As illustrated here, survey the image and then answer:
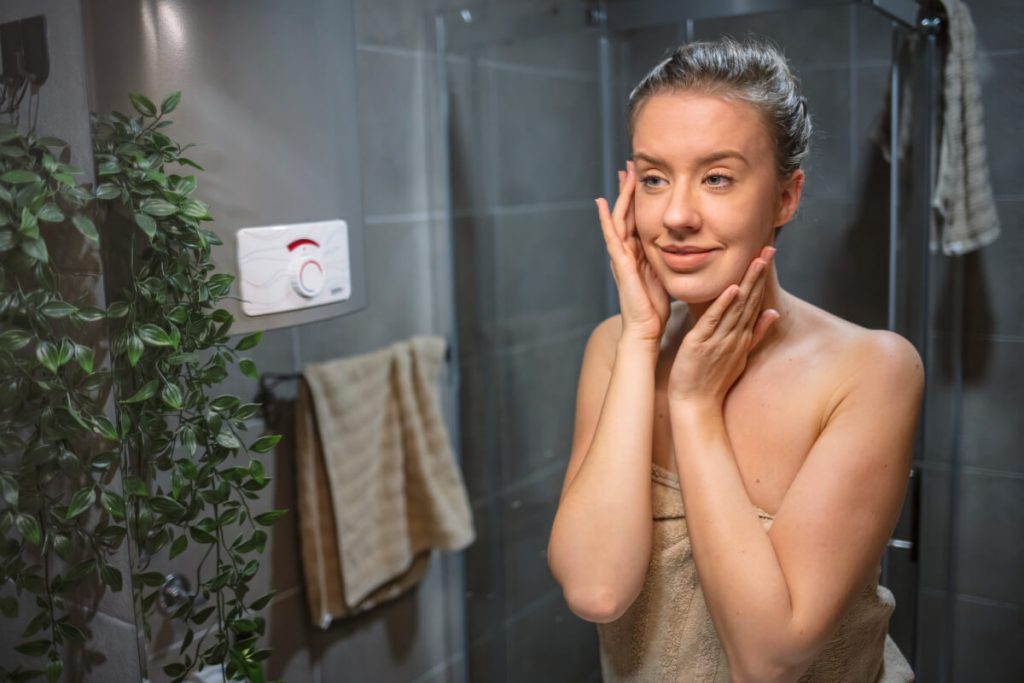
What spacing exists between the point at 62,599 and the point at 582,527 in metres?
0.65

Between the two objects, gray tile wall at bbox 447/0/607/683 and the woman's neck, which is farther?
gray tile wall at bbox 447/0/607/683

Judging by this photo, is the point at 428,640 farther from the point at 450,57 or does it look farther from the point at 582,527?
the point at 450,57

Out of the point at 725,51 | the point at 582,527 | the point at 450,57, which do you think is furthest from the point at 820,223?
the point at 450,57

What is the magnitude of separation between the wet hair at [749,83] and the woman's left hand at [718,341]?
132 mm

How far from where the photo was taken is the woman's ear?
3.62 feet

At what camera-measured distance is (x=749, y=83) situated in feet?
3.45

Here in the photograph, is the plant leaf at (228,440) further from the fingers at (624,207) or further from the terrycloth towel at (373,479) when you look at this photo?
the fingers at (624,207)

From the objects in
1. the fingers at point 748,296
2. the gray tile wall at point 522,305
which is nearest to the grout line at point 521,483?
the gray tile wall at point 522,305

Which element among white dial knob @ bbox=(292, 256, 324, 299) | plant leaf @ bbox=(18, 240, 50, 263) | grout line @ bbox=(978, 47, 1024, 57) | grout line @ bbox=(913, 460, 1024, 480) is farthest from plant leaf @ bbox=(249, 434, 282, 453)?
grout line @ bbox=(978, 47, 1024, 57)

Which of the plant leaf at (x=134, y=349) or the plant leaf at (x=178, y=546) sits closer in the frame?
the plant leaf at (x=134, y=349)

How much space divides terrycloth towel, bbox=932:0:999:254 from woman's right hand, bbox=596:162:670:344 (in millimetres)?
407

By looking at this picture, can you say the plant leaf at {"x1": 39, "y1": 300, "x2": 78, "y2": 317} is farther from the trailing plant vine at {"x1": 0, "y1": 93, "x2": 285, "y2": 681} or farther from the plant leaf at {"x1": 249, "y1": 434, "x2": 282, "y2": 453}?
the plant leaf at {"x1": 249, "y1": 434, "x2": 282, "y2": 453}

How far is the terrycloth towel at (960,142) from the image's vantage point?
1220mm

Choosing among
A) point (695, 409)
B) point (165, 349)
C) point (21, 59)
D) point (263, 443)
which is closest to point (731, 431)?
point (695, 409)
